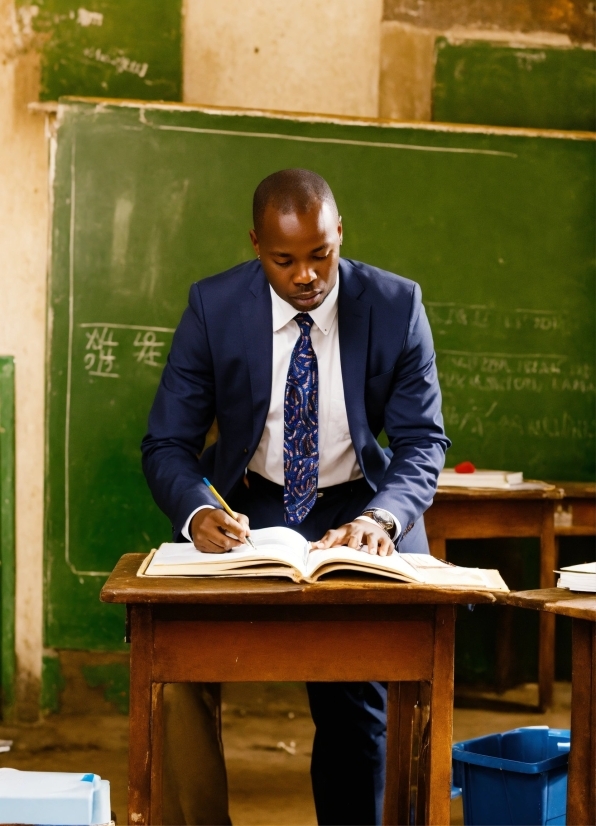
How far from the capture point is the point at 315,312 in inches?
95.2

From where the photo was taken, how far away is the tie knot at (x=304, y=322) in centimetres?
240

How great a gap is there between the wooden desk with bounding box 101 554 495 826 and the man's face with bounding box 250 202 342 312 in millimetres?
673

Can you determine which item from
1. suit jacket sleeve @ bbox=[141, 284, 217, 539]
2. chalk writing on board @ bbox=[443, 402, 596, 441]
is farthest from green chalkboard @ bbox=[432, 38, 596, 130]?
suit jacket sleeve @ bbox=[141, 284, 217, 539]

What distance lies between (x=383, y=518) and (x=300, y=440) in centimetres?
35

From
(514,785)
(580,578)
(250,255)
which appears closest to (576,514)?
(250,255)

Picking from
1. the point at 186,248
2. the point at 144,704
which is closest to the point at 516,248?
the point at 186,248

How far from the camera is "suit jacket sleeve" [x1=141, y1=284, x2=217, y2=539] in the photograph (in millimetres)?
2312

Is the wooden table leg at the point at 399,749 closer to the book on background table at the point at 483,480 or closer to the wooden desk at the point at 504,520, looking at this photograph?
the wooden desk at the point at 504,520

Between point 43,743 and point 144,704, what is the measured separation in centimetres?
211

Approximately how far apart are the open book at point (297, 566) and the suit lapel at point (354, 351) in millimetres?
455

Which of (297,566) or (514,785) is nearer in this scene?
(297,566)

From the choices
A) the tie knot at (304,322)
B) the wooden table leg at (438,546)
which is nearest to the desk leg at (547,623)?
the wooden table leg at (438,546)

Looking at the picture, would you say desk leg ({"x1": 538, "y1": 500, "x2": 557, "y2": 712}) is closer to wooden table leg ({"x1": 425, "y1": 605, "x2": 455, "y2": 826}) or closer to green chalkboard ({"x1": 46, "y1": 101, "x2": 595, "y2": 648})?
green chalkboard ({"x1": 46, "y1": 101, "x2": 595, "y2": 648})

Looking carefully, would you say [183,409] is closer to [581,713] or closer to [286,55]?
[581,713]
